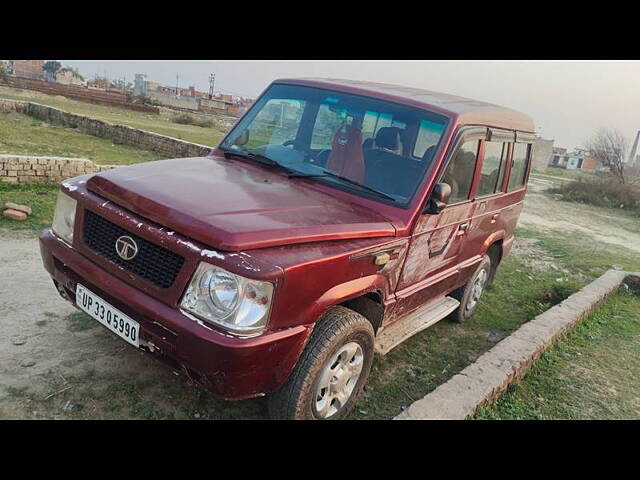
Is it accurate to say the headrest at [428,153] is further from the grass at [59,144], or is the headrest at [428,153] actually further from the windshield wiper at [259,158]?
the grass at [59,144]

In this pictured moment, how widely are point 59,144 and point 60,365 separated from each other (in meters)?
11.9

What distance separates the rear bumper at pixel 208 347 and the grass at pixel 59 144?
988 centimetres

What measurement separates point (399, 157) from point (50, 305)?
3.07m

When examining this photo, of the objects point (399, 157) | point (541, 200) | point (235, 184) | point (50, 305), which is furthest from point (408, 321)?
point (541, 200)

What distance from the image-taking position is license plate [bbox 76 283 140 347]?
2527 millimetres

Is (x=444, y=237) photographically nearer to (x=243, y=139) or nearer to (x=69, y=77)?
(x=243, y=139)

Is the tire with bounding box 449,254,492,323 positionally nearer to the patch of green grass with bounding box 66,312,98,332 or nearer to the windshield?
the windshield

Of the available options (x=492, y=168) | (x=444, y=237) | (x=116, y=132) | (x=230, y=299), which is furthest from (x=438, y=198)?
(x=116, y=132)

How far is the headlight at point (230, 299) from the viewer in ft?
7.45

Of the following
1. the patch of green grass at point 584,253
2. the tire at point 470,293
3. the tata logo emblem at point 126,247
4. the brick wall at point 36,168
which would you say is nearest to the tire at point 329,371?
the tata logo emblem at point 126,247

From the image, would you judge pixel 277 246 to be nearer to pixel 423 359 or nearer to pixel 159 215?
pixel 159 215

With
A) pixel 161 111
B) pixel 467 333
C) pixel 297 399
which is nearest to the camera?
pixel 297 399

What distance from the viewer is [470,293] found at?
5156 mm

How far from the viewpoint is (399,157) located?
349 cm
